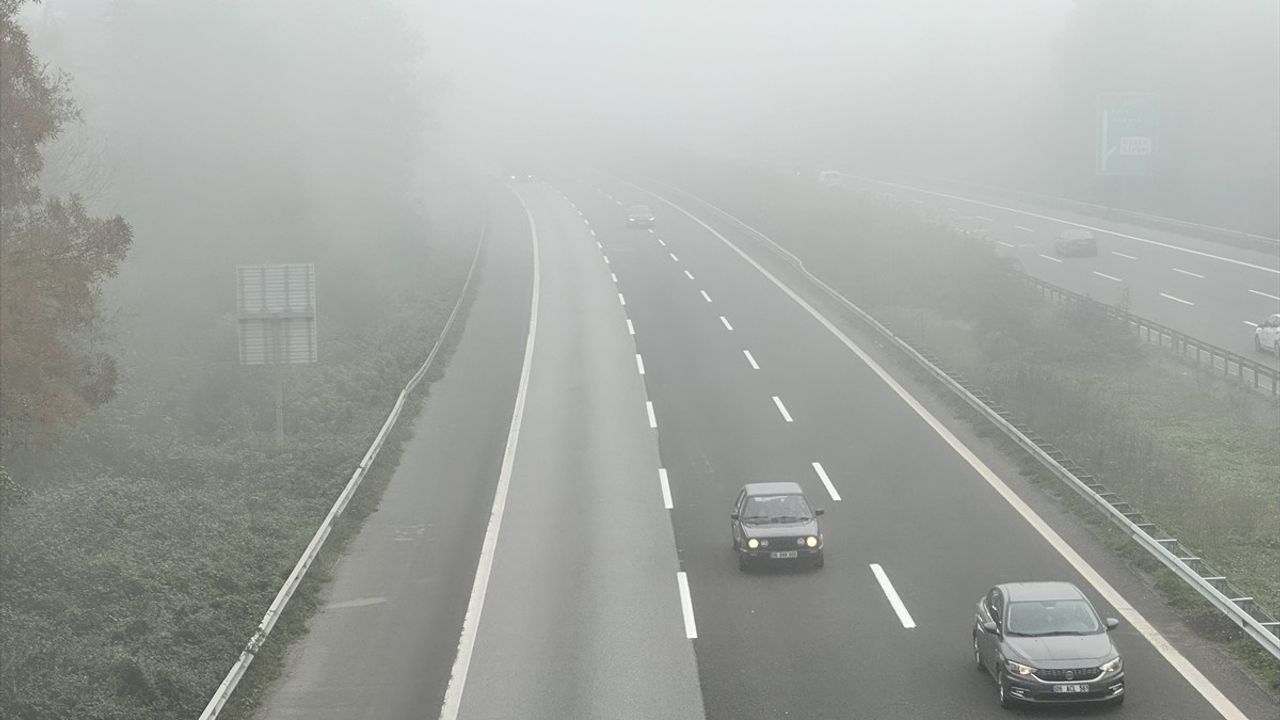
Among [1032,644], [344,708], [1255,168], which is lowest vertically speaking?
[344,708]

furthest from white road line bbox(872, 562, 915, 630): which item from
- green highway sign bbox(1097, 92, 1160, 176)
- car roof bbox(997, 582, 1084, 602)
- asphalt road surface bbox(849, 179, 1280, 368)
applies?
green highway sign bbox(1097, 92, 1160, 176)

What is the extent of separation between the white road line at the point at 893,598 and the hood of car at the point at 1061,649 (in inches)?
126

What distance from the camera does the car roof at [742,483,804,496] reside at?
2392 cm

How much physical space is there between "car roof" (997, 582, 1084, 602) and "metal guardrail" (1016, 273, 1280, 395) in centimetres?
2177

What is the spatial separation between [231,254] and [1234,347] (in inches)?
1363

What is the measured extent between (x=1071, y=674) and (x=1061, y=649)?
0.48 meters

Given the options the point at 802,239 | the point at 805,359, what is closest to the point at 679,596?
the point at 805,359

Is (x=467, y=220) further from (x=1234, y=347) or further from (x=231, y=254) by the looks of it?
(x=1234, y=347)

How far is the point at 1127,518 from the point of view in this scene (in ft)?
75.4

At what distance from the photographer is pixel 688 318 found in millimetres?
48062

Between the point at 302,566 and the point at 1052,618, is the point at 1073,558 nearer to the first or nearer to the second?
the point at 1052,618

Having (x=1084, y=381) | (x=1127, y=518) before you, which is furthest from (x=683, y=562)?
(x=1084, y=381)

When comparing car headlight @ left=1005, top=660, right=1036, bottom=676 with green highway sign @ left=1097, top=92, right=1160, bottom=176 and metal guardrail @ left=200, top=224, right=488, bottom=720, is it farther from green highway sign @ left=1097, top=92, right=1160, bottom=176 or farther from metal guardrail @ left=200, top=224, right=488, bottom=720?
green highway sign @ left=1097, top=92, right=1160, bottom=176

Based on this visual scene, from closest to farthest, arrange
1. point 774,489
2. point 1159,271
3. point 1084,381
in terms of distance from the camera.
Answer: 1. point 774,489
2. point 1084,381
3. point 1159,271
